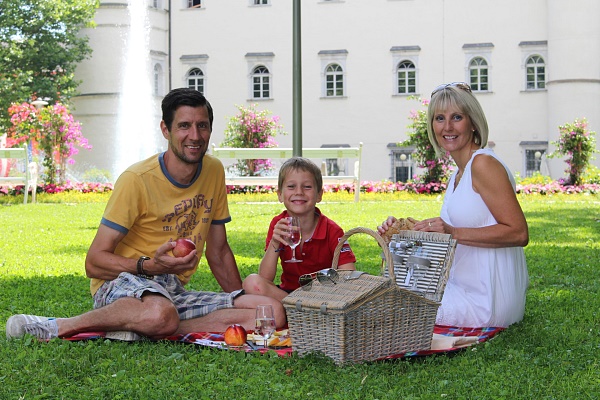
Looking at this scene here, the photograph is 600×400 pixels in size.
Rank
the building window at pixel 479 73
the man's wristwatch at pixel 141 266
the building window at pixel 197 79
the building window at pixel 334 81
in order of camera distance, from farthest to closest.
A: the building window at pixel 197 79 < the building window at pixel 334 81 < the building window at pixel 479 73 < the man's wristwatch at pixel 141 266

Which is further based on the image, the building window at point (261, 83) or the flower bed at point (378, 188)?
the building window at point (261, 83)

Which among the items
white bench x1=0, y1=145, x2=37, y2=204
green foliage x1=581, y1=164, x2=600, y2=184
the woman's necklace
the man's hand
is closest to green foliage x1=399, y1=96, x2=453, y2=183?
green foliage x1=581, y1=164, x2=600, y2=184

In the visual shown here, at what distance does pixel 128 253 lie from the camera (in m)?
4.97

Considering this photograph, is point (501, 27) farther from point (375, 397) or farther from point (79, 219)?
point (375, 397)

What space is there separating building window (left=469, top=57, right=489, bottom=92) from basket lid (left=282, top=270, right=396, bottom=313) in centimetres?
2850

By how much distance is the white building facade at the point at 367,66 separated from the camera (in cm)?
3097

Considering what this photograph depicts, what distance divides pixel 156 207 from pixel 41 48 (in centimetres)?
3292

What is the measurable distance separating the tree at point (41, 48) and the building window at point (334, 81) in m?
8.70

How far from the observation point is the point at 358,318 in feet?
13.9

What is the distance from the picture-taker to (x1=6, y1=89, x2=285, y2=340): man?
15.6 feet

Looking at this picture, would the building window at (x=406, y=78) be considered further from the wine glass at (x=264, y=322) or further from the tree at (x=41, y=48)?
the wine glass at (x=264, y=322)

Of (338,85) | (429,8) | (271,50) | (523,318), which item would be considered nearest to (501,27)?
(429,8)

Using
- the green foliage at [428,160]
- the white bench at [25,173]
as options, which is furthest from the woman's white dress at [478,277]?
the green foliage at [428,160]

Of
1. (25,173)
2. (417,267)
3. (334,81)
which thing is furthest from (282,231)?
(334,81)
